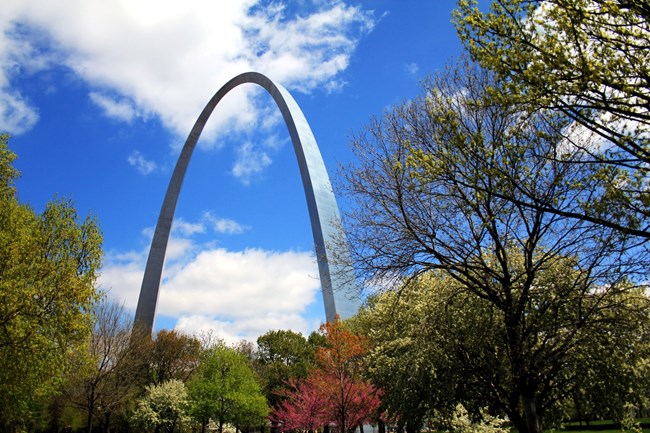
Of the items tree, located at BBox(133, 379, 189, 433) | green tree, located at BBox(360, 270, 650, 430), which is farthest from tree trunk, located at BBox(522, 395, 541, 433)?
tree, located at BBox(133, 379, 189, 433)

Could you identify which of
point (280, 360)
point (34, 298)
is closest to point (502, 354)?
point (34, 298)

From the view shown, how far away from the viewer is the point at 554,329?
36.0ft

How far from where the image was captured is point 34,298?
1562cm

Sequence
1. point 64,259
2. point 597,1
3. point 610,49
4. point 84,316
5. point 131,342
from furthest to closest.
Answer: point 131,342 < point 64,259 < point 84,316 < point 610,49 < point 597,1

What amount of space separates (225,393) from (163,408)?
500 centimetres

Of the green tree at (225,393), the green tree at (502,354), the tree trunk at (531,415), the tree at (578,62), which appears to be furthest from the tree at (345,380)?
the tree at (578,62)

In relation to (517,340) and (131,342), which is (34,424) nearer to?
(131,342)

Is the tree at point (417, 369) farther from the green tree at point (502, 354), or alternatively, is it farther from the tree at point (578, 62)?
the tree at point (578, 62)

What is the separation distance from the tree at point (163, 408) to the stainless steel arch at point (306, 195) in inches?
261

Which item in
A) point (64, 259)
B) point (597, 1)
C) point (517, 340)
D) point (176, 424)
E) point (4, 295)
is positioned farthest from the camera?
point (176, 424)

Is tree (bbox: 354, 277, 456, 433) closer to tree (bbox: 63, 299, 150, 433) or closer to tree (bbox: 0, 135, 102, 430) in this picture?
tree (bbox: 0, 135, 102, 430)

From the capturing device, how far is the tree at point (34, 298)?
13870mm

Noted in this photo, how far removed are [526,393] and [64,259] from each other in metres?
16.3

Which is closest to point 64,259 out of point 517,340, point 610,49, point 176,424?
point 517,340
